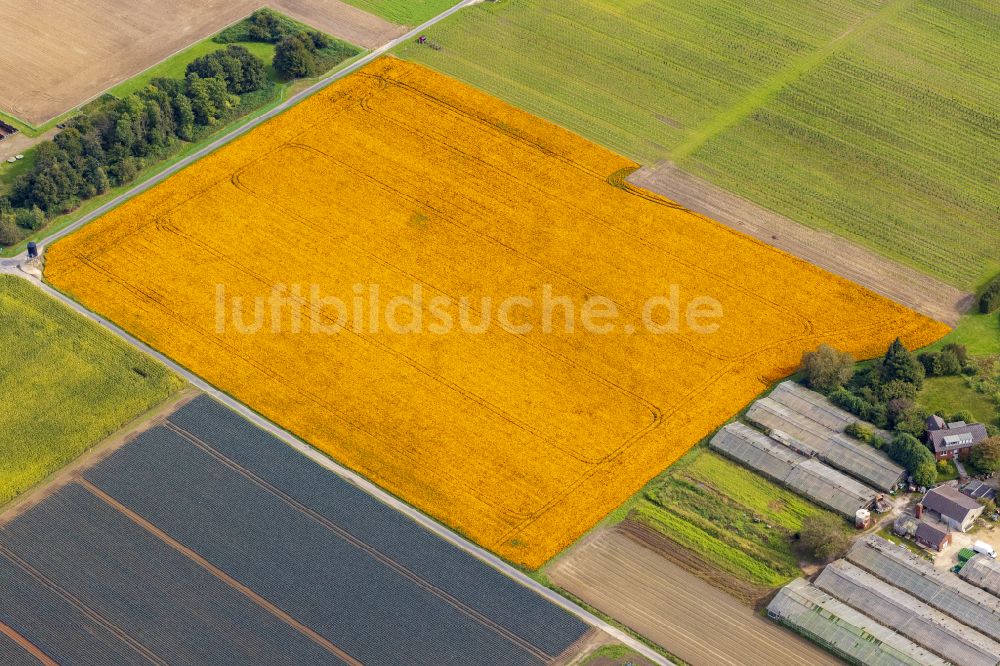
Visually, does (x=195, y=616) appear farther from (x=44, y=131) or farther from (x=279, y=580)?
(x=44, y=131)

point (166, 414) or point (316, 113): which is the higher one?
point (316, 113)

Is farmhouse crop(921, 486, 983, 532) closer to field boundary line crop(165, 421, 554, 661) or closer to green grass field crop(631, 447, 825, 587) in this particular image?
green grass field crop(631, 447, 825, 587)

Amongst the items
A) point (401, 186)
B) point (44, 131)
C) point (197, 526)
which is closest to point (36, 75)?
point (44, 131)

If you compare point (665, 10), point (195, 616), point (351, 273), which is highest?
point (665, 10)

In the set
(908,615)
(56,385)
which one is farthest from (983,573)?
(56,385)

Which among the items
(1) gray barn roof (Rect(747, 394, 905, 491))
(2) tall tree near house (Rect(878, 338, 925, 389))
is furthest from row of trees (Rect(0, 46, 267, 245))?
(2) tall tree near house (Rect(878, 338, 925, 389))

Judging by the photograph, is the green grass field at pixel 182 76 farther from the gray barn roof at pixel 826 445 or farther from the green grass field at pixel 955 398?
the green grass field at pixel 955 398

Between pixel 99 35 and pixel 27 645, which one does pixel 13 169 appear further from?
pixel 27 645
